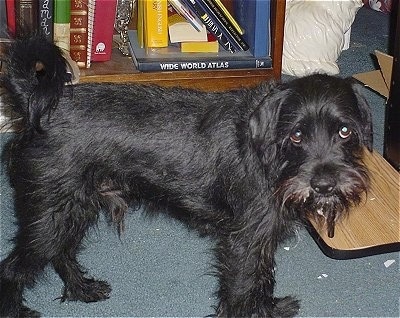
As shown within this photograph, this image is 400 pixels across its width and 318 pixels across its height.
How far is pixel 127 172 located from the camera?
7.31 feet

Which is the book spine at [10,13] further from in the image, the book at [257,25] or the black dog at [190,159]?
the black dog at [190,159]

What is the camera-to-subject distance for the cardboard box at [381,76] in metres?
3.46

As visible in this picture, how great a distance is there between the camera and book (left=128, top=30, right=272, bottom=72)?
3.48 meters

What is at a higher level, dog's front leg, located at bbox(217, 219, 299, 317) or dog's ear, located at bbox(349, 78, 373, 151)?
dog's ear, located at bbox(349, 78, 373, 151)

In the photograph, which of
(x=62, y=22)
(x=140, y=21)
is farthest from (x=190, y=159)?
(x=140, y=21)

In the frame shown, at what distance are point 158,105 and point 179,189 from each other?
0.94ft

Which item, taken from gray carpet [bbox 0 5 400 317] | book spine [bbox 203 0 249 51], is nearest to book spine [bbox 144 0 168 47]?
book spine [bbox 203 0 249 51]

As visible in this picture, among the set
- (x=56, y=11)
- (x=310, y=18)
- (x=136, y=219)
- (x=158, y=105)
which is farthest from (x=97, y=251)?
(x=310, y=18)

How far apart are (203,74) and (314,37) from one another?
93 cm

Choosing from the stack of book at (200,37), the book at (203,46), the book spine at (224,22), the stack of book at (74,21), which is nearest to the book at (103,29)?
the stack of book at (74,21)

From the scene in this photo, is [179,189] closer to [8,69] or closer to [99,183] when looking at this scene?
[99,183]

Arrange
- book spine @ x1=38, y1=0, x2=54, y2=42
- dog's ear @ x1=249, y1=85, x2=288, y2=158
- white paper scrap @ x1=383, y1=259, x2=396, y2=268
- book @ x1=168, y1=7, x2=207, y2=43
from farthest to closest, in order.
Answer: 1. book @ x1=168, y1=7, x2=207, y2=43
2. book spine @ x1=38, y1=0, x2=54, y2=42
3. white paper scrap @ x1=383, y1=259, x2=396, y2=268
4. dog's ear @ x1=249, y1=85, x2=288, y2=158

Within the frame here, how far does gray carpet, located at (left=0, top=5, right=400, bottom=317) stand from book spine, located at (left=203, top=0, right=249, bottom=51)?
1133 millimetres

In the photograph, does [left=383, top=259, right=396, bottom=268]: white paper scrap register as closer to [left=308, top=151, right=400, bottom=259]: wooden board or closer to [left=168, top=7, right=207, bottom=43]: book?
[left=308, top=151, right=400, bottom=259]: wooden board
